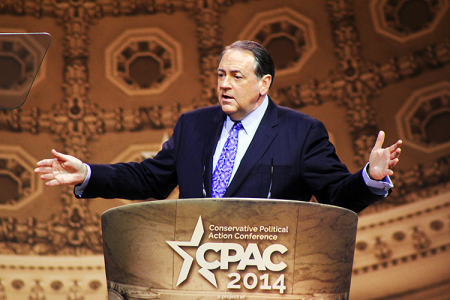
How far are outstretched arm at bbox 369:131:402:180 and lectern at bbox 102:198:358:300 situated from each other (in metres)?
0.35

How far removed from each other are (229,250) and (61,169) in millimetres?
766

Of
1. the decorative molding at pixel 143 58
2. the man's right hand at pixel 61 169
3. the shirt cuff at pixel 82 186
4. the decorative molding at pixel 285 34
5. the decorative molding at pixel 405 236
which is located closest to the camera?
the man's right hand at pixel 61 169

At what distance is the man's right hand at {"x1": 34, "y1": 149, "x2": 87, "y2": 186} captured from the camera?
64.2 inches

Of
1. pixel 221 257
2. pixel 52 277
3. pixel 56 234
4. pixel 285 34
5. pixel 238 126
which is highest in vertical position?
pixel 285 34

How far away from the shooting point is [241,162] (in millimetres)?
1671

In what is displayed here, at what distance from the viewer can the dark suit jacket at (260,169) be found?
5.42 feet

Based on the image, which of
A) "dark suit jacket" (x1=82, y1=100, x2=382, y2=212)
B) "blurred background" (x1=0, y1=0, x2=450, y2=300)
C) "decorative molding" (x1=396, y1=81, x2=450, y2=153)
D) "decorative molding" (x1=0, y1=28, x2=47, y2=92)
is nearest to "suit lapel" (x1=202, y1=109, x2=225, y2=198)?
"dark suit jacket" (x1=82, y1=100, x2=382, y2=212)

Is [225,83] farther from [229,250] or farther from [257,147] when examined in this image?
[229,250]

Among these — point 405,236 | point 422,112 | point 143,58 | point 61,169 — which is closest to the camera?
point 61,169

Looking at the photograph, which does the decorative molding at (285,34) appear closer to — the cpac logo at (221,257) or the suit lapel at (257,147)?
the suit lapel at (257,147)

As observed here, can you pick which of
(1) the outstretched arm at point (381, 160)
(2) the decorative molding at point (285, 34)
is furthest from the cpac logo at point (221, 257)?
(2) the decorative molding at point (285, 34)

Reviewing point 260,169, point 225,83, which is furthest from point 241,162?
point 225,83

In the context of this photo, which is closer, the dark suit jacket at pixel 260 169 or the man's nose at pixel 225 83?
the dark suit jacket at pixel 260 169

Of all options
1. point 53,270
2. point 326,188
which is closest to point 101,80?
point 53,270
